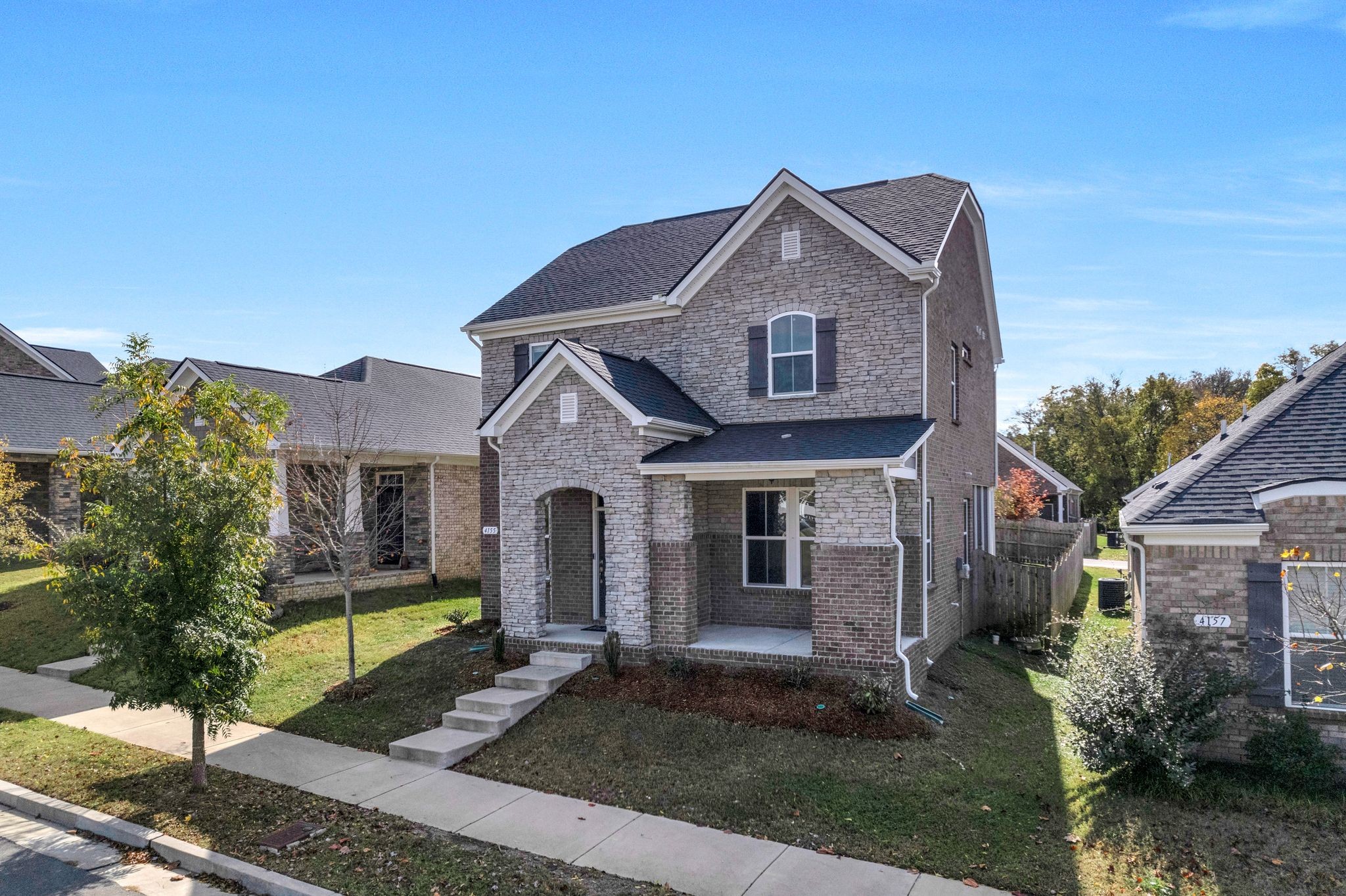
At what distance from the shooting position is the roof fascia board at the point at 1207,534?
8750 mm

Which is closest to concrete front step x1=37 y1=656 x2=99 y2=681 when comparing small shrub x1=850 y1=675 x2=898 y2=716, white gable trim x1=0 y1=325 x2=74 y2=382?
small shrub x1=850 y1=675 x2=898 y2=716

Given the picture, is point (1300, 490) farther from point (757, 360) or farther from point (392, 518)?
point (392, 518)

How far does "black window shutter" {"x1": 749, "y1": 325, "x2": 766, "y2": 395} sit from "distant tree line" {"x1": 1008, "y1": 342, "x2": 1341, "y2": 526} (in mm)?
34175

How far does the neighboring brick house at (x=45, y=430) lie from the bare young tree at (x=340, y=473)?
5491mm

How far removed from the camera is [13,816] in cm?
836

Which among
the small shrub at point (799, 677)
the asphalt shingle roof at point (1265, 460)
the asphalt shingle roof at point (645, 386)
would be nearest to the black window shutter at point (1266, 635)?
the asphalt shingle roof at point (1265, 460)

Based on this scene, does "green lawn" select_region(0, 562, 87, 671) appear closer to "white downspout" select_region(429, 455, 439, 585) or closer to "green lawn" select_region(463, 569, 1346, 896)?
"white downspout" select_region(429, 455, 439, 585)

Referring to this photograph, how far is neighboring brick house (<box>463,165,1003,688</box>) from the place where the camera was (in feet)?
37.4

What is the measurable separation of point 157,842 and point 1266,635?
1186 cm

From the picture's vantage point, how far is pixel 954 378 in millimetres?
15320

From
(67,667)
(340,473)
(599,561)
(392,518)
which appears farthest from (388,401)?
(599,561)

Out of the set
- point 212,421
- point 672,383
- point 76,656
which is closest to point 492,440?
point 672,383

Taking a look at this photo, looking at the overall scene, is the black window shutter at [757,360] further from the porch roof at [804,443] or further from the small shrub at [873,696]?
the small shrub at [873,696]

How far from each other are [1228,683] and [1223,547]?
1531 millimetres
